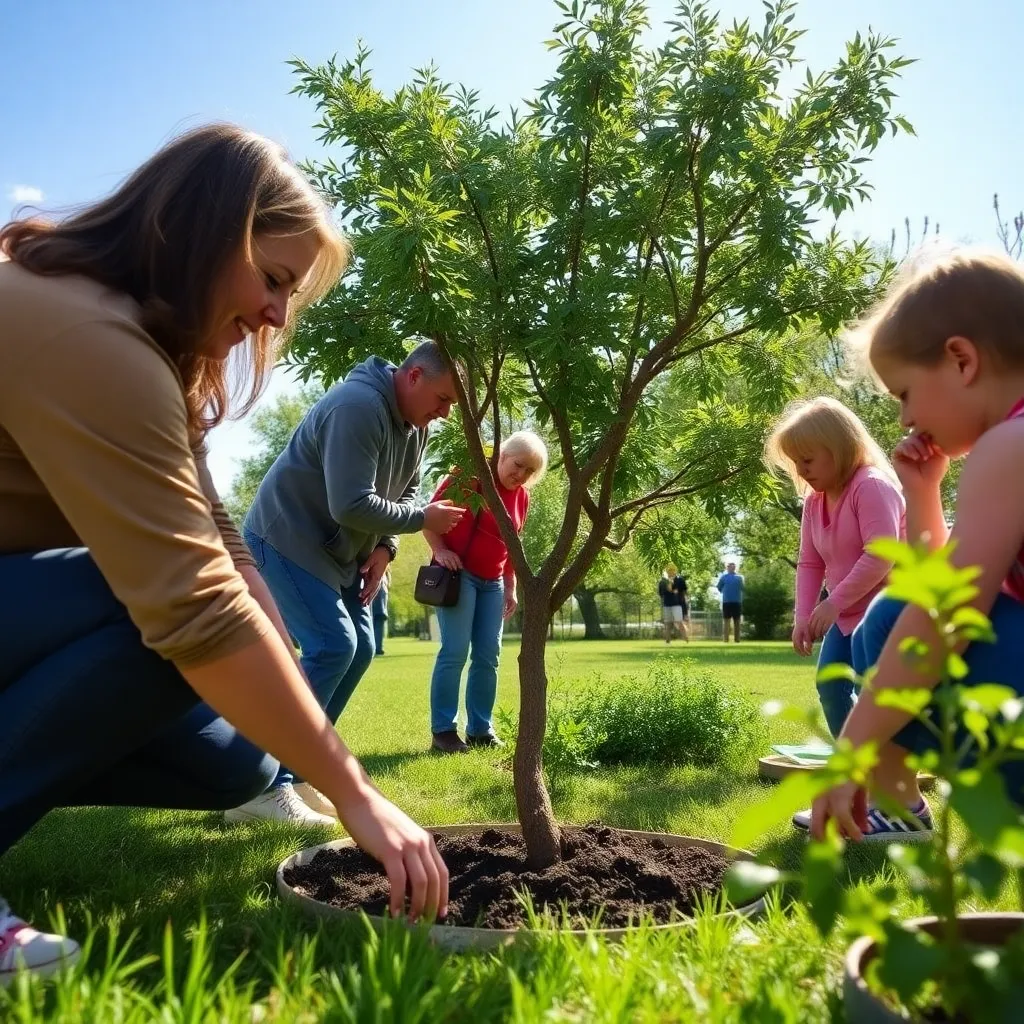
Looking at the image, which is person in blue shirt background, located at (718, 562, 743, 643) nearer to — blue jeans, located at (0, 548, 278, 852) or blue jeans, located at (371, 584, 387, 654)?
blue jeans, located at (371, 584, 387, 654)

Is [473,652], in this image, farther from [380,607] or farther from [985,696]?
[985,696]

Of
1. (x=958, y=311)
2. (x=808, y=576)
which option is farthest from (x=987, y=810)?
(x=808, y=576)

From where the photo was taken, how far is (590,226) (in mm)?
2934

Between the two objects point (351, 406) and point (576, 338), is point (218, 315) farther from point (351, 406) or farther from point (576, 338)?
point (351, 406)

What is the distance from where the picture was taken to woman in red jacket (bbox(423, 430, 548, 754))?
6.30 meters

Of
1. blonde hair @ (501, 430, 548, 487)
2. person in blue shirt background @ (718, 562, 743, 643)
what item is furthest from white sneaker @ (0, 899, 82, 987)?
person in blue shirt background @ (718, 562, 743, 643)

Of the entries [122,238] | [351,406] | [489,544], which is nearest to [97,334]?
[122,238]

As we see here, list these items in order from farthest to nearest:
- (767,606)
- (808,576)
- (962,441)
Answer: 1. (767,606)
2. (808,576)
3. (962,441)

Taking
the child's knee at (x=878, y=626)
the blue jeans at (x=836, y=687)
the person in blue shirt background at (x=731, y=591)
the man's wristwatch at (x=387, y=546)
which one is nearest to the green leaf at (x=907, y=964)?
the child's knee at (x=878, y=626)

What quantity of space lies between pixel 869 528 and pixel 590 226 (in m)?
2.41

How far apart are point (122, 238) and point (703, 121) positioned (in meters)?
1.61

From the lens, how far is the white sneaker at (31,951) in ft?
5.92

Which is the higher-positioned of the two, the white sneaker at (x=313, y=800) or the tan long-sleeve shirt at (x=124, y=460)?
the tan long-sleeve shirt at (x=124, y=460)

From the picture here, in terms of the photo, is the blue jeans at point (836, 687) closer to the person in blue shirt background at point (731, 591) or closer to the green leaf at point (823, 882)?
the green leaf at point (823, 882)
